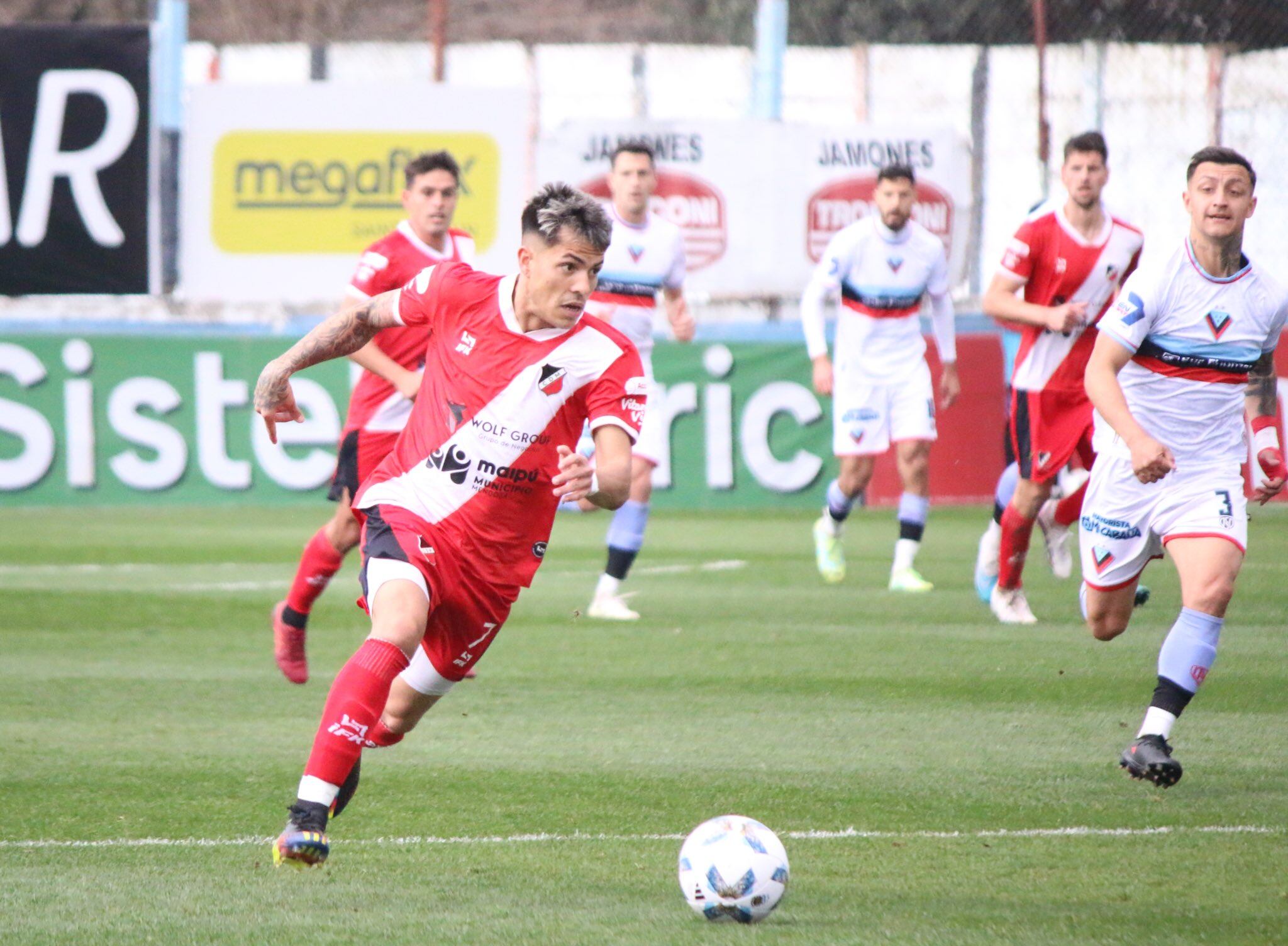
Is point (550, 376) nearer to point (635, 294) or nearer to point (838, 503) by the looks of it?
point (635, 294)

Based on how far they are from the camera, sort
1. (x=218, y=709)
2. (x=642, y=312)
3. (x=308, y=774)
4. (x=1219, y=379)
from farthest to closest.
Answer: (x=642, y=312), (x=218, y=709), (x=1219, y=379), (x=308, y=774)

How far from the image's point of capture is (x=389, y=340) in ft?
28.2

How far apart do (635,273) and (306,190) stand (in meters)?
7.39

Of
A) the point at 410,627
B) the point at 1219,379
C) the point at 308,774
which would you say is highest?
the point at 1219,379

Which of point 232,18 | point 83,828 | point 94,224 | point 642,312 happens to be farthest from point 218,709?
point 232,18

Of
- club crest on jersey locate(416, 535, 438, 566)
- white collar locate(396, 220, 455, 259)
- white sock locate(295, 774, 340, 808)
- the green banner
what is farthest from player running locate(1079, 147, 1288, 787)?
the green banner

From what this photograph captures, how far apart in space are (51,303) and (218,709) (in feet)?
36.4

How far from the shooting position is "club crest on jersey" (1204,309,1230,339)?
647 cm

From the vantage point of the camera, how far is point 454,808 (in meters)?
5.92

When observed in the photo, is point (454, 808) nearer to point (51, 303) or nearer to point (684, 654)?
point (684, 654)

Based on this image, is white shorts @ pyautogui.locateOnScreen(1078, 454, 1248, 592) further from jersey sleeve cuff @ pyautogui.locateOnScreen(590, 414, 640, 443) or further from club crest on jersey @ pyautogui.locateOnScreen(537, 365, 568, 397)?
club crest on jersey @ pyautogui.locateOnScreen(537, 365, 568, 397)

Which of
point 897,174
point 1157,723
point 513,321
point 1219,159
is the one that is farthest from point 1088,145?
point 513,321

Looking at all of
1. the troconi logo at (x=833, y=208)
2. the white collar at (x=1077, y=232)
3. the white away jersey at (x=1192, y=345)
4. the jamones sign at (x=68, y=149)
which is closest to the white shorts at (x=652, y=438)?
the white collar at (x=1077, y=232)

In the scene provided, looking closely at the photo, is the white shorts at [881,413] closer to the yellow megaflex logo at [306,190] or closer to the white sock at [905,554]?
the white sock at [905,554]
